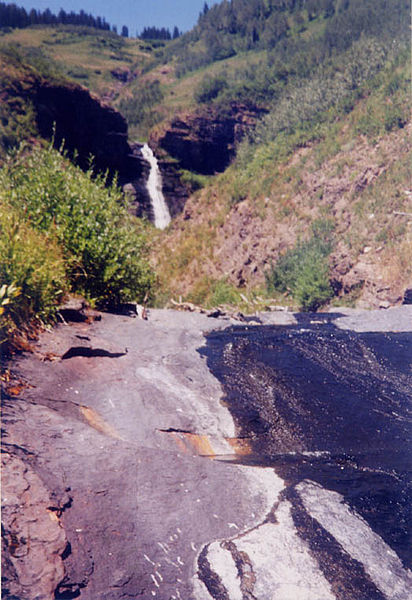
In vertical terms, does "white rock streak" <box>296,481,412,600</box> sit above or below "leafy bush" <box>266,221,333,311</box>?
above

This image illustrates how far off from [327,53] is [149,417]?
36.2 m

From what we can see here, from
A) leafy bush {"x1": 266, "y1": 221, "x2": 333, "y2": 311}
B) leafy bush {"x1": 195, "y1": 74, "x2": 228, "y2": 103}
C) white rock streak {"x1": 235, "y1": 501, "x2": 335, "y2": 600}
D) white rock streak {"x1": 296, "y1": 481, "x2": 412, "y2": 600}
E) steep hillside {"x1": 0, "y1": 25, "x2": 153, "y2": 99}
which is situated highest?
steep hillside {"x1": 0, "y1": 25, "x2": 153, "y2": 99}

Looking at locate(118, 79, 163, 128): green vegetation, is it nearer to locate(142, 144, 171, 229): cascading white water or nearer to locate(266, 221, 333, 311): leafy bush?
locate(142, 144, 171, 229): cascading white water

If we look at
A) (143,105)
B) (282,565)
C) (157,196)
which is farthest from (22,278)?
(143,105)

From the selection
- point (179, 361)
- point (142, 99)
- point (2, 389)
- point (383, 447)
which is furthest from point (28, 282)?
point (142, 99)

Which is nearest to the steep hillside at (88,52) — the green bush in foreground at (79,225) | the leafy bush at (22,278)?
the green bush in foreground at (79,225)

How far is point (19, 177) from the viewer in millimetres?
9164

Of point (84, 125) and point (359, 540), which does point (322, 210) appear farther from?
point (359, 540)

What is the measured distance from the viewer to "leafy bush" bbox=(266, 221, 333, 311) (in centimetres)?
1605

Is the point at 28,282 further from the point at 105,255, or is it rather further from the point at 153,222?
the point at 153,222

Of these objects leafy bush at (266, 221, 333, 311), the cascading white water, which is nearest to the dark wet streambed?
leafy bush at (266, 221, 333, 311)

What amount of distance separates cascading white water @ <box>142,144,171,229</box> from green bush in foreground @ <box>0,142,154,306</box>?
24.0 meters

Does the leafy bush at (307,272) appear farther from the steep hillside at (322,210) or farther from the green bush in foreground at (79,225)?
the green bush in foreground at (79,225)

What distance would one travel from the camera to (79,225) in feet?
26.2
